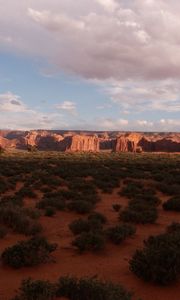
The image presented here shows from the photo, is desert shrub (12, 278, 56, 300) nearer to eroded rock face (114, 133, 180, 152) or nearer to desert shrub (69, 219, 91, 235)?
desert shrub (69, 219, 91, 235)

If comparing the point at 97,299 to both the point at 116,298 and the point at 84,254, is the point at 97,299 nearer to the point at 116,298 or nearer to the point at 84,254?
the point at 116,298

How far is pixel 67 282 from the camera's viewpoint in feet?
20.4

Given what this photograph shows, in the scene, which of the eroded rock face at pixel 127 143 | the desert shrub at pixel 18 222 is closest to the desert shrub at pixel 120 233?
the desert shrub at pixel 18 222

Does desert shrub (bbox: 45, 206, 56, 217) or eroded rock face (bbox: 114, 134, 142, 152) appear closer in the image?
desert shrub (bbox: 45, 206, 56, 217)

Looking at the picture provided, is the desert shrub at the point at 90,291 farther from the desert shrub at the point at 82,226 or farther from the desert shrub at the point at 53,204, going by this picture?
the desert shrub at the point at 53,204

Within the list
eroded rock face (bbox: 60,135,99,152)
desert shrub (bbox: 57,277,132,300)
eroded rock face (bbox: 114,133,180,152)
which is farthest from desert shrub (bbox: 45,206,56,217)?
eroded rock face (bbox: 60,135,99,152)

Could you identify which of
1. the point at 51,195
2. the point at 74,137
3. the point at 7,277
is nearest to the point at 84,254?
the point at 7,277

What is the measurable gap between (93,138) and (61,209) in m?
123

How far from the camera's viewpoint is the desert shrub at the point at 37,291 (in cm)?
565

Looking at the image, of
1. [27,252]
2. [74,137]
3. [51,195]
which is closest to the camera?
[27,252]

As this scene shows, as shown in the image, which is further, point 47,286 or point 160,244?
point 160,244

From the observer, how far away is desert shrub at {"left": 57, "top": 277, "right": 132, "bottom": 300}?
222 inches

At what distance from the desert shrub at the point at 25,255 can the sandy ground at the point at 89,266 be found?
13 centimetres

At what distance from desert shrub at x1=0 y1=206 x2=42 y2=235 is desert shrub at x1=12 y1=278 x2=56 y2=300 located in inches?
200
